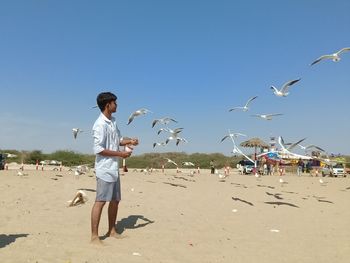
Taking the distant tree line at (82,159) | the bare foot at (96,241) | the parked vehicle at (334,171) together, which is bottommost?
the bare foot at (96,241)

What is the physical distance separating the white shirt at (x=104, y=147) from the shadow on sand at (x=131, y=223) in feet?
3.10

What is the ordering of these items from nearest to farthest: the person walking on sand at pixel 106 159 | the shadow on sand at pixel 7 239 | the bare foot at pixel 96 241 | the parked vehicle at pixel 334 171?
the shadow on sand at pixel 7 239 → the bare foot at pixel 96 241 → the person walking on sand at pixel 106 159 → the parked vehicle at pixel 334 171

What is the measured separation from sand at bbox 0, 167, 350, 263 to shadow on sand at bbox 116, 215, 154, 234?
1 centimetres

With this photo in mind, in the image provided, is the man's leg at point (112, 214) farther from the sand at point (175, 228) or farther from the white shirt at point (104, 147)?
the white shirt at point (104, 147)

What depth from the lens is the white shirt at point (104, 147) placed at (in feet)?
16.4

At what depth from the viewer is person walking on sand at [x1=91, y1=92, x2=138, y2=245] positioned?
16.2 ft

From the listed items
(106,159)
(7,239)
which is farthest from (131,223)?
(7,239)

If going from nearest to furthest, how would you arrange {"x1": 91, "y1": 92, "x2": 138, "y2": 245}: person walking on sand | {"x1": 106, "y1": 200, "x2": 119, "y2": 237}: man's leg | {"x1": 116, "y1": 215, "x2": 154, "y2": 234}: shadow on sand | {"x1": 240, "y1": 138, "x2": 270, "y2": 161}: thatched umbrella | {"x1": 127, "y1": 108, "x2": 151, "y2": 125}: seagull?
{"x1": 91, "y1": 92, "x2": 138, "y2": 245}: person walking on sand
{"x1": 106, "y1": 200, "x2": 119, "y2": 237}: man's leg
{"x1": 116, "y1": 215, "x2": 154, "y2": 234}: shadow on sand
{"x1": 127, "y1": 108, "x2": 151, "y2": 125}: seagull
{"x1": 240, "y1": 138, "x2": 270, "y2": 161}: thatched umbrella

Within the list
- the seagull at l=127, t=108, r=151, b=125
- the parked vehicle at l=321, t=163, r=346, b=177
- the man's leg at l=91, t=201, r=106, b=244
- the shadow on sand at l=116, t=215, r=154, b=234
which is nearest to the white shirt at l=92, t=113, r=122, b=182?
the man's leg at l=91, t=201, r=106, b=244

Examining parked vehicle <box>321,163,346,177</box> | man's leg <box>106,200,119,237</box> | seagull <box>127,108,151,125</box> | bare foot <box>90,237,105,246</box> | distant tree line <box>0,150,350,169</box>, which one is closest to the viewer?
bare foot <box>90,237,105,246</box>

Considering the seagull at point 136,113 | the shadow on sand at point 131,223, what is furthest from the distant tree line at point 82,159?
the shadow on sand at point 131,223

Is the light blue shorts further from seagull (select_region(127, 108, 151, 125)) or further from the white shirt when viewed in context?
seagull (select_region(127, 108, 151, 125))

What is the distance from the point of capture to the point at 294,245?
553 centimetres

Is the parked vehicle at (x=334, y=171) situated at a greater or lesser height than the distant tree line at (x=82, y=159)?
lesser
